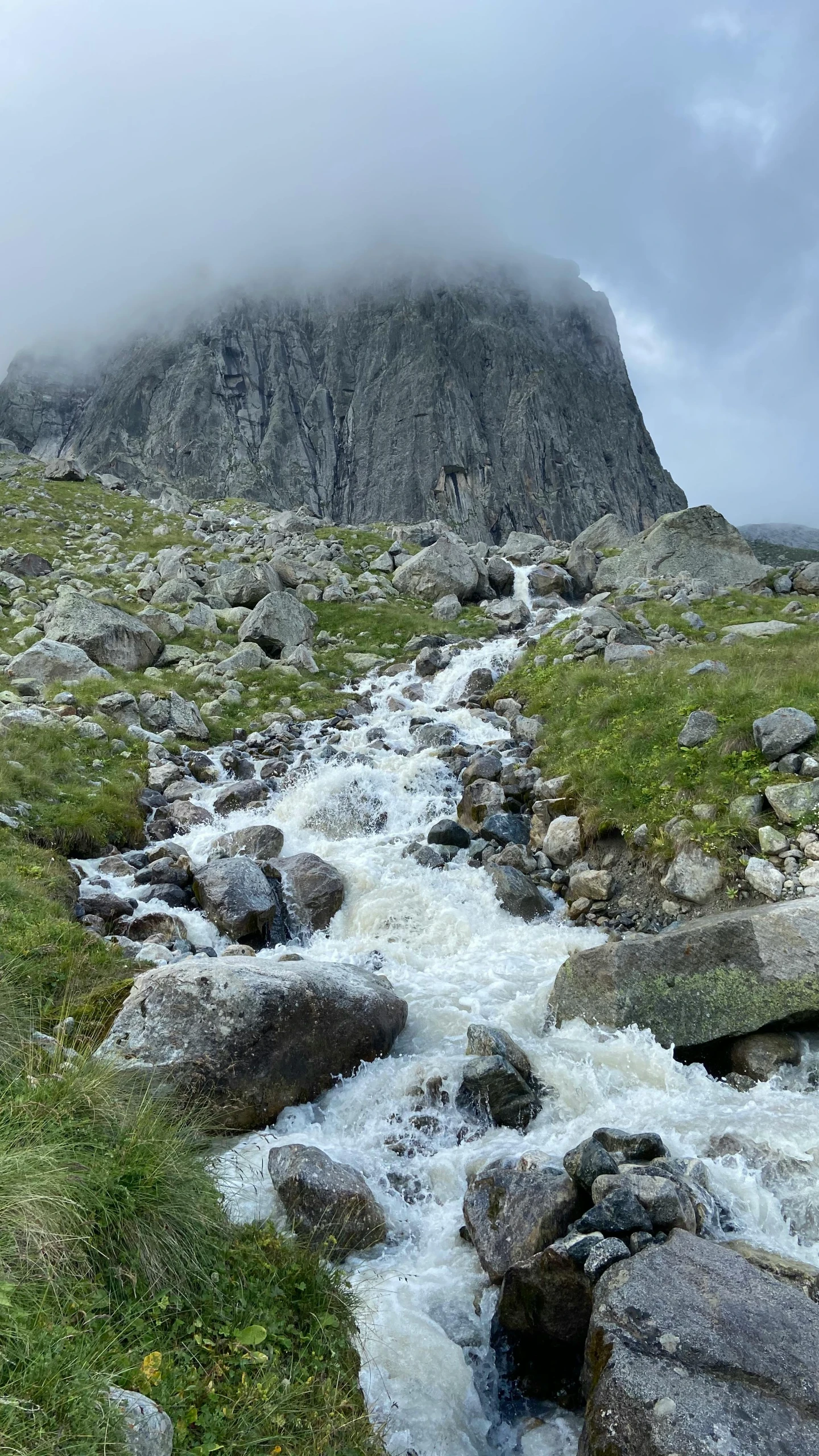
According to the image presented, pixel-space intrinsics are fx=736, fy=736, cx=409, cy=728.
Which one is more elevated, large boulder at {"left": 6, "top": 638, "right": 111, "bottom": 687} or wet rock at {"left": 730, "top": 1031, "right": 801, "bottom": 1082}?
large boulder at {"left": 6, "top": 638, "right": 111, "bottom": 687}

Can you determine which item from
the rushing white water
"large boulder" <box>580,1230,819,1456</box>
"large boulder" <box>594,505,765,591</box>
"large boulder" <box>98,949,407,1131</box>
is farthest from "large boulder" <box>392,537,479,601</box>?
"large boulder" <box>580,1230,819,1456</box>

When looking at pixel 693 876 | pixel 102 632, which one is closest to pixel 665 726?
pixel 693 876

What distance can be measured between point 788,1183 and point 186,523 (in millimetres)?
53212

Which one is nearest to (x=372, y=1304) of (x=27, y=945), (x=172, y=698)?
(x=27, y=945)

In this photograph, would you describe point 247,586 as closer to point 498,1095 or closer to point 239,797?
point 239,797

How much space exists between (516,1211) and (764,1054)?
423 cm

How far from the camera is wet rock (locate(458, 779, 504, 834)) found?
17984 mm

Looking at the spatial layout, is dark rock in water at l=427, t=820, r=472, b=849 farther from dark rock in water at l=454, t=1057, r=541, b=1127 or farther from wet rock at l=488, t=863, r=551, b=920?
dark rock in water at l=454, t=1057, r=541, b=1127

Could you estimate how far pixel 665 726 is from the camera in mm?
17156

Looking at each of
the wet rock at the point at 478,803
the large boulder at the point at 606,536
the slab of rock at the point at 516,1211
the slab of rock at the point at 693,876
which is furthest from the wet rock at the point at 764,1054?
the large boulder at the point at 606,536

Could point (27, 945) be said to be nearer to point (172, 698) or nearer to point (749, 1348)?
point (749, 1348)

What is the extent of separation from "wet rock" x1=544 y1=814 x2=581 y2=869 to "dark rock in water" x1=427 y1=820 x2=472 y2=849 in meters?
1.92

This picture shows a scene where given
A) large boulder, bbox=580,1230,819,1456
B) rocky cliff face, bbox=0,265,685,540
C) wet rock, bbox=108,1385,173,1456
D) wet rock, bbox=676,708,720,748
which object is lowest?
large boulder, bbox=580,1230,819,1456

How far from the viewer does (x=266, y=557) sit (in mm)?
43750
